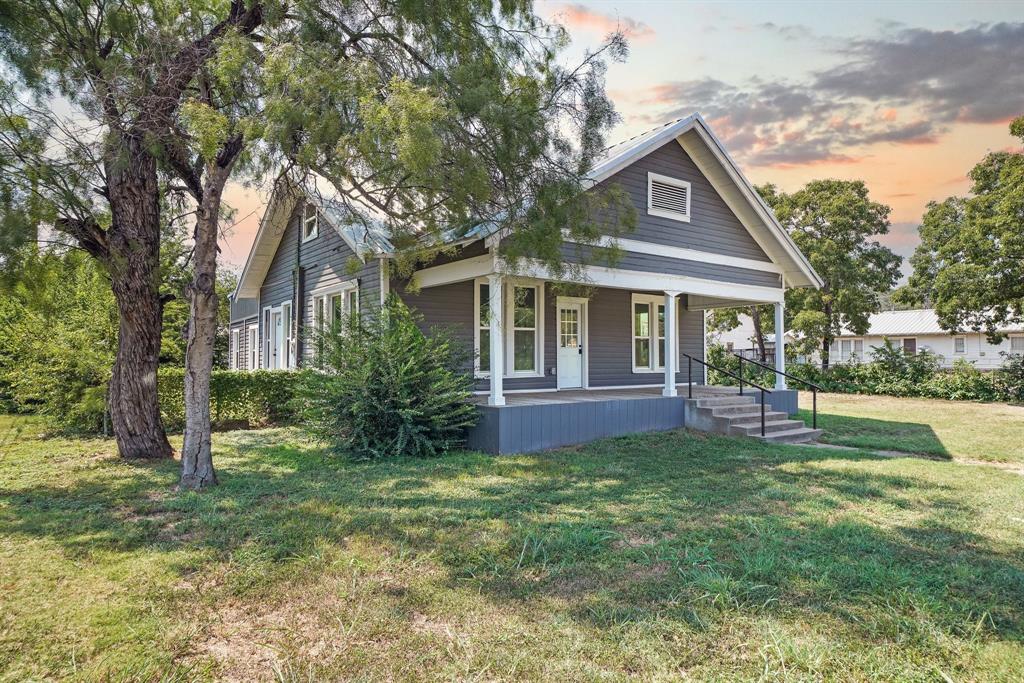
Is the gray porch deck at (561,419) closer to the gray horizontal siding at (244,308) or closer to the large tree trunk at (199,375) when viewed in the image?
the large tree trunk at (199,375)

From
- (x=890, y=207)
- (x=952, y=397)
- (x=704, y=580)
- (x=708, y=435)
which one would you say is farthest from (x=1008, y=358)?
(x=704, y=580)

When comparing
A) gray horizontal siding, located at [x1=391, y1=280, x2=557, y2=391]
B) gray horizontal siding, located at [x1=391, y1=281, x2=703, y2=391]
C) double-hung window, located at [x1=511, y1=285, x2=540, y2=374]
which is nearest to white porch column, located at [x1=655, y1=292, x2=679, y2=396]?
gray horizontal siding, located at [x1=391, y1=281, x2=703, y2=391]

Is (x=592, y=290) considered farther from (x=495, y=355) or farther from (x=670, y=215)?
(x=495, y=355)

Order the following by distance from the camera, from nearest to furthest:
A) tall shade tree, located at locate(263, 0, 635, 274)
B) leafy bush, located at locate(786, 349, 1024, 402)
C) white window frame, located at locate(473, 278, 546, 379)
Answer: tall shade tree, located at locate(263, 0, 635, 274)
white window frame, located at locate(473, 278, 546, 379)
leafy bush, located at locate(786, 349, 1024, 402)

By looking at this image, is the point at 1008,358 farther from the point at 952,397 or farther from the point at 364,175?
the point at 364,175

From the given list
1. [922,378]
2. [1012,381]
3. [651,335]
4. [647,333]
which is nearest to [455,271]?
[647,333]

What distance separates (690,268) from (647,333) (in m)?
2.88

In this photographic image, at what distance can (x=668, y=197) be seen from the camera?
12.0 meters

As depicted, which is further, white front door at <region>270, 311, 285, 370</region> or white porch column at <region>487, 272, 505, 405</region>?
white front door at <region>270, 311, 285, 370</region>

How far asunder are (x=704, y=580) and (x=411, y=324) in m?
6.20

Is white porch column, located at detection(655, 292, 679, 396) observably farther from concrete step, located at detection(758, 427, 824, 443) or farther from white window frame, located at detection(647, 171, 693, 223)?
concrete step, located at detection(758, 427, 824, 443)

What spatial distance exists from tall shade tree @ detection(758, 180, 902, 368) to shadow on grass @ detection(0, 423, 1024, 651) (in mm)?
17786

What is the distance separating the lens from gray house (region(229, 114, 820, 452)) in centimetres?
960

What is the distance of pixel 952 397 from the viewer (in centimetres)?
1905
